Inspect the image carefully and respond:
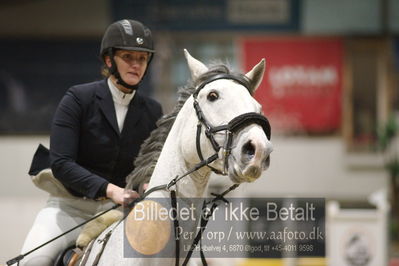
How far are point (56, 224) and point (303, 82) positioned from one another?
6753mm

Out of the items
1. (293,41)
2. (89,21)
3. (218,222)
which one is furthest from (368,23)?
(218,222)

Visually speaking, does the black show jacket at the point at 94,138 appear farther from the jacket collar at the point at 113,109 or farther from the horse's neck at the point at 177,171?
the horse's neck at the point at 177,171

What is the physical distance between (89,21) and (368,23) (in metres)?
3.47

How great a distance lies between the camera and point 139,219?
2.38 meters

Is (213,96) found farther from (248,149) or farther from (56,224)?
(56,224)

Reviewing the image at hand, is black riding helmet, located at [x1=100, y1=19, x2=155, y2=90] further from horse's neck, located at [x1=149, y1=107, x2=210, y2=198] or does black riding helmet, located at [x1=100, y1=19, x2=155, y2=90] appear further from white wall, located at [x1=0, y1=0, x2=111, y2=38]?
white wall, located at [x1=0, y1=0, x2=111, y2=38]

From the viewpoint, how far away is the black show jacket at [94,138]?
2.53m

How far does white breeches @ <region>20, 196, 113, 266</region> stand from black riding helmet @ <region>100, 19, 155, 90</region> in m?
0.52

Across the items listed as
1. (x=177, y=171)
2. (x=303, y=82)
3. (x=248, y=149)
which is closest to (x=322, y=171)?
(x=303, y=82)

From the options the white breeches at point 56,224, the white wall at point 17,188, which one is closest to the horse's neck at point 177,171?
the white breeches at point 56,224

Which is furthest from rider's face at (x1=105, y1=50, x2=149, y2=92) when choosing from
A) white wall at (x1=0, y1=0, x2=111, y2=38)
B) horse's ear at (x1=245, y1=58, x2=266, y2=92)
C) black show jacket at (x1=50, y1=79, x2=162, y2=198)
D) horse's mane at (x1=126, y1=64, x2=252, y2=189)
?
white wall at (x1=0, y1=0, x2=111, y2=38)

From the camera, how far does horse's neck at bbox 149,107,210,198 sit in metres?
2.34

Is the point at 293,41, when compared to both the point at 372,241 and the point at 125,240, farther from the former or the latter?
the point at 125,240

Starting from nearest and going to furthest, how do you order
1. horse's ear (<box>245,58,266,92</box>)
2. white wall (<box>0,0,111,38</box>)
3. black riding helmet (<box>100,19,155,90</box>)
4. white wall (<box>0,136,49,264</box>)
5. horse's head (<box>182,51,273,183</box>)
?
1. horse's head (<box>182,51,273,183</box>)
2. horse's ear (<box>245,58,266,92</box>)
3. black riding helmet (<box>100,19,155,90</box>)
4. white wall (<box>0,136,49,264</box>)
5. white wall (<box>0,0,111,38</box>)
